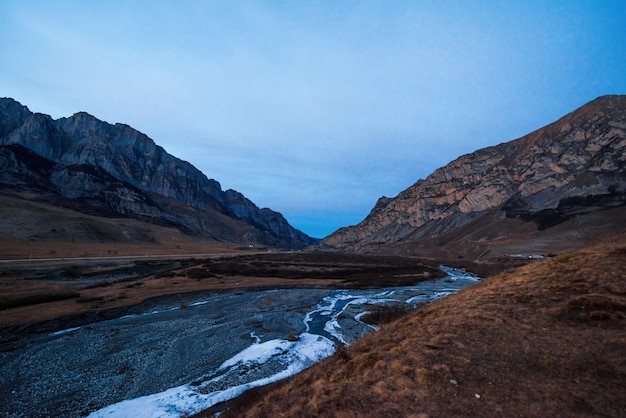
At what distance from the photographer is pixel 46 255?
248 ft

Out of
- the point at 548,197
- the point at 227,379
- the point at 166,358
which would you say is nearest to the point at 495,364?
the point at 227,379

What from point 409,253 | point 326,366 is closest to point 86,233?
point 409,253

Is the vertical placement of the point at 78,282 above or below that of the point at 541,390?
above

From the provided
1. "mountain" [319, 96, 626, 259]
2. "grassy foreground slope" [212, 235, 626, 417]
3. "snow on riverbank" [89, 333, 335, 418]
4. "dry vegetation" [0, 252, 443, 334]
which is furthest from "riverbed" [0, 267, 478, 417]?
"mountain" [319, 96, 626, 259]

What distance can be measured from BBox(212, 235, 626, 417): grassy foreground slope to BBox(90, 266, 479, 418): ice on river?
296cm

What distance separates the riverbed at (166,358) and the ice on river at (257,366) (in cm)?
5

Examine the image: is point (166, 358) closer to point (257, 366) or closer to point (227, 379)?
point (227, 379)

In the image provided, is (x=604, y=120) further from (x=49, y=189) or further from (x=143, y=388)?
(x=49, y=189)

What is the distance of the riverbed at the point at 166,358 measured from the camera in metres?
15.4

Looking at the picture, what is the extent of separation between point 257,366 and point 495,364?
44.3ft

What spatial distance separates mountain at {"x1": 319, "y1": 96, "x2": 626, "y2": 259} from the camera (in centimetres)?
10700

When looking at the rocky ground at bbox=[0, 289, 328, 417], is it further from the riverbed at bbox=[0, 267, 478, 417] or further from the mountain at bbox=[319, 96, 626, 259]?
the mountain at bbox=[319, 96, 626, 259]

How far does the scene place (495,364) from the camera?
916 centimetres

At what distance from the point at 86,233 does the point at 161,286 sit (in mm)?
86453
